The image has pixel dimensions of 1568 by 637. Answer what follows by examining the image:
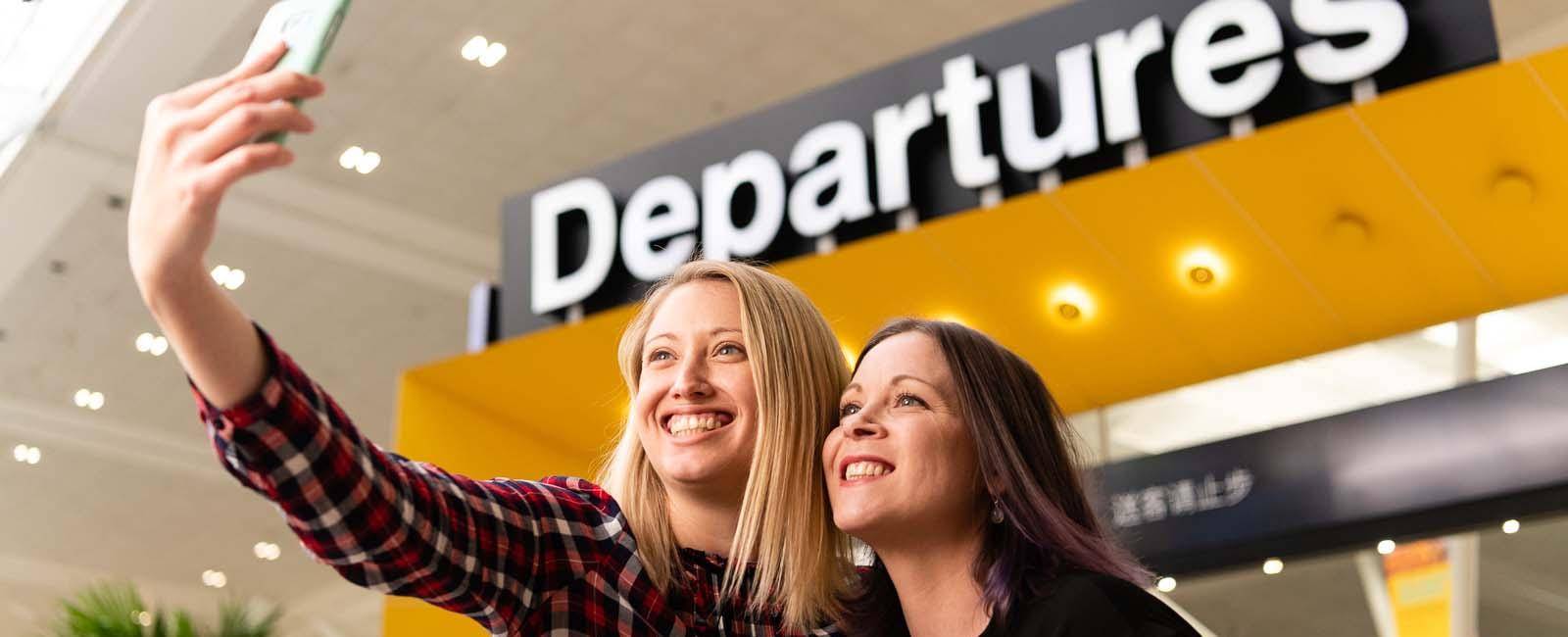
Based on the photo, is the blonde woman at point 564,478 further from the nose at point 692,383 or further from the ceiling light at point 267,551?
the ceiling light at point 267,551

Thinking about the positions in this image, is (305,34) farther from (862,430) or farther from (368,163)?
(368,163)

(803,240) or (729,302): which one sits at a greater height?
(803,240)

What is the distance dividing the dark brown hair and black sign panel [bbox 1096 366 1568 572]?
4064 mm

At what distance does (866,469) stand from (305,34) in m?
1.00

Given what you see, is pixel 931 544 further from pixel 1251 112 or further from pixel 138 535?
pixel 138 535

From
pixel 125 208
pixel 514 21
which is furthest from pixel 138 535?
pixel 514 21

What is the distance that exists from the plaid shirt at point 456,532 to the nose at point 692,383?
7.0 inches

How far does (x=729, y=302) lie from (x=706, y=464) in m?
0.26

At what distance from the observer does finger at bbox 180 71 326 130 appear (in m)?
1.21

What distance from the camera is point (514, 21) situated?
10609 millimetres

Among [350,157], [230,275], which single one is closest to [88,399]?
[230,275]

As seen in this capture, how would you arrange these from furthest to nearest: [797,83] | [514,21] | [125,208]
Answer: [125,208] < [797,83] < [514,21]

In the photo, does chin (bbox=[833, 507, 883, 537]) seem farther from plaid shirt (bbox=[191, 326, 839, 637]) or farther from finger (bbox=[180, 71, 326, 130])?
finger (bbox=[180, 71, 326, 130])

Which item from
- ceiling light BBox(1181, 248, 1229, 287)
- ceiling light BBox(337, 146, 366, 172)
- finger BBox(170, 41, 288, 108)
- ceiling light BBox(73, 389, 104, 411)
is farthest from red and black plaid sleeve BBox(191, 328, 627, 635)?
ceiling light BBox(73, 389, 104, 411)
